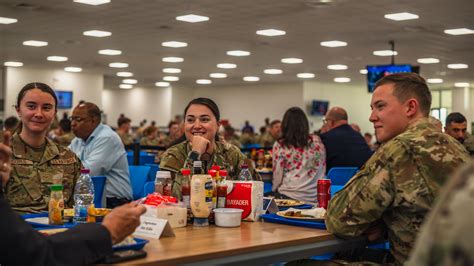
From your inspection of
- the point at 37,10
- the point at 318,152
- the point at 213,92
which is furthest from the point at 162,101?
the point at 318,152

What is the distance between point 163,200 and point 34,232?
80cm

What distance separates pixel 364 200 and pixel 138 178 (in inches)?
129

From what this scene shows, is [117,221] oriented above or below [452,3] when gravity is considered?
below

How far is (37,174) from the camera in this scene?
333 cm

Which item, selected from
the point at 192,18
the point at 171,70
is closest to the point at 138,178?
the point at 192,18

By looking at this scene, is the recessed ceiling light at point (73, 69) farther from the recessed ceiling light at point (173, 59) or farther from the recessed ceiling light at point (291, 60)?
Answer: the recessed ceiling light at point (291, 60)

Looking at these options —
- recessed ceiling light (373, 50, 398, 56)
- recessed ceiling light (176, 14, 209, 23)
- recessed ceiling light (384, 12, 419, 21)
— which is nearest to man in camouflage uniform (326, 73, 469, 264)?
recessed ceiling light (384, 12, 419, 21)

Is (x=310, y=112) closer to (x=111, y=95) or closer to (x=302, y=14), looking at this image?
(x=111, y=95)

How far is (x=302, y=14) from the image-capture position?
386 inches

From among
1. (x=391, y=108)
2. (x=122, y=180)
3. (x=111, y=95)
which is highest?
(x=111, y=95)

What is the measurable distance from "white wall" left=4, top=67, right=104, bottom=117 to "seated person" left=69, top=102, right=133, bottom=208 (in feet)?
44.1

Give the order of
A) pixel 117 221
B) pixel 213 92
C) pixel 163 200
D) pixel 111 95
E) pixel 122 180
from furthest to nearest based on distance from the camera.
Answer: pixel 111 95 < pixel 213 92 < pixel 122 180 < pixel 163 200 < pixel 117 221

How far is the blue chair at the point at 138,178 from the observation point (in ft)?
17.6

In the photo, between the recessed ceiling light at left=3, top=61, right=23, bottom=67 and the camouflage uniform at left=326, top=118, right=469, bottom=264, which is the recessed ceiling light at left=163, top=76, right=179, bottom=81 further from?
the camouflage uniform at left=326, top=118, right=469, bottom=264
